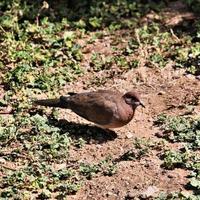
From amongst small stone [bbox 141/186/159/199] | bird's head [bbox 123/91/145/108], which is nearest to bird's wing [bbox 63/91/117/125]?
bird's head [bbox 123/91/145/108]

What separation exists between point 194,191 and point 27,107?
2588 millimetres

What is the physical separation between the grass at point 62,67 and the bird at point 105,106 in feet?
0.84

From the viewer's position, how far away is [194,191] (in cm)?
657

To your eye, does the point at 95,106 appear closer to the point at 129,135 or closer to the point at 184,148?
the point at 129,135

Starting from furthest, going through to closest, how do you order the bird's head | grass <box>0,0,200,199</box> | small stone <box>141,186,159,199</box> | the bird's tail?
the bird's tail, the bird's head, grass <box>0,0,200,199</box>, small stone <box>141,186,159,199</box>

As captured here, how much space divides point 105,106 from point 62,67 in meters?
1.82

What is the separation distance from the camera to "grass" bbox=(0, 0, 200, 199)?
6.91 meters

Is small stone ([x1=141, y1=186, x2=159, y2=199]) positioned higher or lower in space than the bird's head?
lower

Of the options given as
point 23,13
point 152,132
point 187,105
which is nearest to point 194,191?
point 152,132

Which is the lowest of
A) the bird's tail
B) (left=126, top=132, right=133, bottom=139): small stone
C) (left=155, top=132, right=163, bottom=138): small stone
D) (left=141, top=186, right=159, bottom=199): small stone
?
(left=126, top=132, right=133, bottom=139): small stone

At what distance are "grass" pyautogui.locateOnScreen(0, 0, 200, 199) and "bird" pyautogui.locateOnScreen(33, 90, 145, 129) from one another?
26 centimetres

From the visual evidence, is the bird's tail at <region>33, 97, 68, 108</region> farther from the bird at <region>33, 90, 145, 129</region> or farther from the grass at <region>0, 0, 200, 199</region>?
the grass at <region>0, 0, 200, 199</region>

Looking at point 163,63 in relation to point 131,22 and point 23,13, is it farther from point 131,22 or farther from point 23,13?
point 23,13

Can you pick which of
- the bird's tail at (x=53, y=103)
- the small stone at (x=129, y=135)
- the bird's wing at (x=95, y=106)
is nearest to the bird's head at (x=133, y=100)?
the bird's wing at (x=95, y=106)
